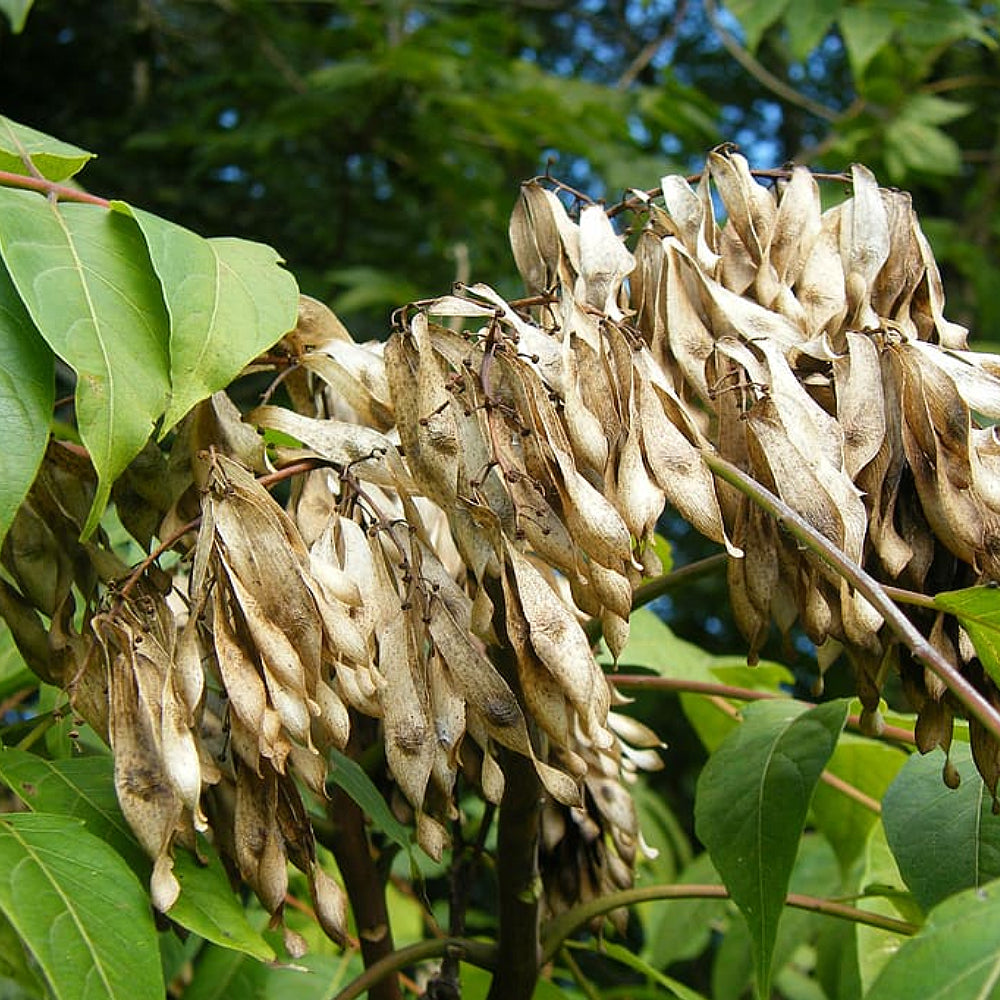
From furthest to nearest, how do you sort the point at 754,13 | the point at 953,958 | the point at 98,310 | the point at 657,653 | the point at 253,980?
1. the point at 754,13
2. the point at 657,653
3. the point at 253,980
4. the point at 98,310
5. the point at 953,958

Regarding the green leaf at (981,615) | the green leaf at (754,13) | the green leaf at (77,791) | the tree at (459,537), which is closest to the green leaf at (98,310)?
the tree at (459,537)

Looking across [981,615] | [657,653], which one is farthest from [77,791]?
[657,653]

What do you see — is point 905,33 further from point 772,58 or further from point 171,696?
point 171,696

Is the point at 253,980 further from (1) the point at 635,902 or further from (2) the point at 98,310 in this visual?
(2) the point at 98,310

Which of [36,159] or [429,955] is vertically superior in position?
[36,159]

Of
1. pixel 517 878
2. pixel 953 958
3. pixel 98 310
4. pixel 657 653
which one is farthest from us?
pixel 657 653

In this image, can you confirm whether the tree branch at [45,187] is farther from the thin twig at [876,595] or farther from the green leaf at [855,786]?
the green leaf at [855,786]

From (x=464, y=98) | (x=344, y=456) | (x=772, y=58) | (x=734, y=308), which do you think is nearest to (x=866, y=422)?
(x=734, y=308)
